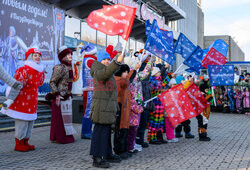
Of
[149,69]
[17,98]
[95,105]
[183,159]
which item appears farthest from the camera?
[149,69]

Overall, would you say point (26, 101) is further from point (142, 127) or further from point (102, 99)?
point (142, 127)

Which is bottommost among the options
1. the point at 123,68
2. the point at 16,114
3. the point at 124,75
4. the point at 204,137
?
the point at 204,137

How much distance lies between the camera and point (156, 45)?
21.1 ft

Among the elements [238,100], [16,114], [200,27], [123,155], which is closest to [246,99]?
[238,100]

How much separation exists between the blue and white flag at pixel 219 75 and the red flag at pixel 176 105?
2744mm

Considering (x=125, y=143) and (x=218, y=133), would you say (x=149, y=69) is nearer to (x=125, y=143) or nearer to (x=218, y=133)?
(x=125, y=143)

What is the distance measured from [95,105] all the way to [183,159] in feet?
6.44

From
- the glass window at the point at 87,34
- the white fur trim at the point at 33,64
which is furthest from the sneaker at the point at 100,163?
the glass window at the point at 87,34

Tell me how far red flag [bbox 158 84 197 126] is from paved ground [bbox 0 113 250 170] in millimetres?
641

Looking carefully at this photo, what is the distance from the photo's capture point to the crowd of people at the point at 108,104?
4.63 metres

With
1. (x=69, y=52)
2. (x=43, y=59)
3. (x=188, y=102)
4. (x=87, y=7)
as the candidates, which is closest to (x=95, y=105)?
(x=69, y=52)

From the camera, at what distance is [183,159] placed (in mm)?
5340

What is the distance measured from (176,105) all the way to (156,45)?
1513 millimetres

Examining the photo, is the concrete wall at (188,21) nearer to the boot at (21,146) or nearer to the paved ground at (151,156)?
the paved ground at (151,156)
